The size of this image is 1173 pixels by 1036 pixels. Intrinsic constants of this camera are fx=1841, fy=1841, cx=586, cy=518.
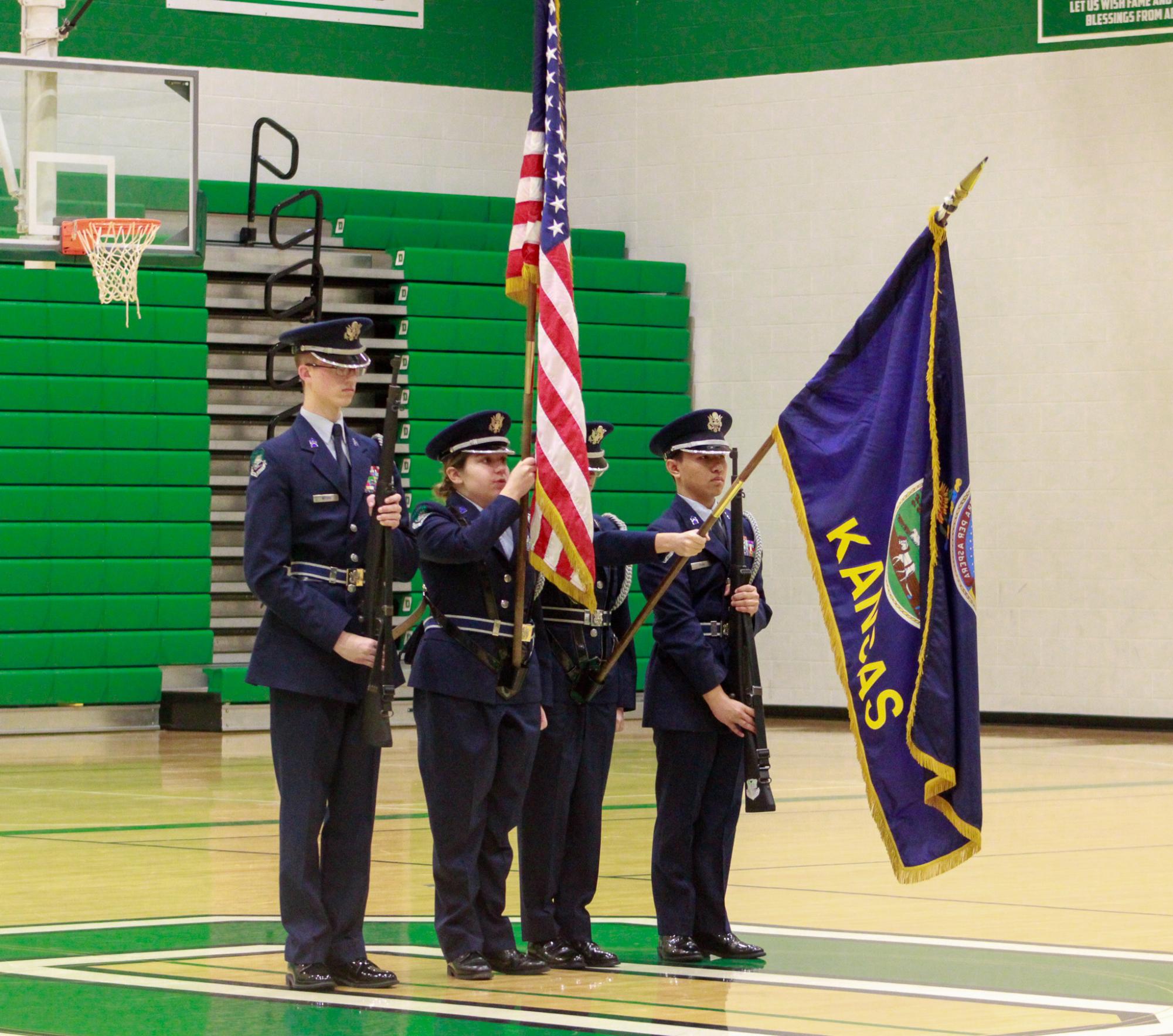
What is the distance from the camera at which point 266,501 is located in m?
4.78

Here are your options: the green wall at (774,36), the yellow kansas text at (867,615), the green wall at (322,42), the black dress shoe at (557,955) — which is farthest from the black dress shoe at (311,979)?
the green wall at (774,36)

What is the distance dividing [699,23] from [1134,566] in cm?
540

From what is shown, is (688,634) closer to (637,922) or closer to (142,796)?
(637,922)

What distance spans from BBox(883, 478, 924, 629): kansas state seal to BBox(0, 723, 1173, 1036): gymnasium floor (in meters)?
1.00

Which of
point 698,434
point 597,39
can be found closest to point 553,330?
point 698,434

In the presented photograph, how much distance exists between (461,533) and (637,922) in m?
1.67

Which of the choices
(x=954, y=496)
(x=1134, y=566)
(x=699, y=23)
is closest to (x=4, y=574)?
(x=699, y=23)

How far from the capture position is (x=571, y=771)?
5359 mm

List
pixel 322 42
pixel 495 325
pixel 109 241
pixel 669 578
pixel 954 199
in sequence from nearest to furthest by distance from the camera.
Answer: pixel 954 199 → pixel 669 578 → pixel 109 241 → pixel 495 325 → pixel 322 42

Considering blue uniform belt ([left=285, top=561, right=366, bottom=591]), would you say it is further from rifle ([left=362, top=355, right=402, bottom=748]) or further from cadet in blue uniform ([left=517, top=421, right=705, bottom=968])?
cadet in blue uniform ([left=517, top=421, right=705, bottom=968])

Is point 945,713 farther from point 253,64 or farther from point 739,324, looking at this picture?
point 253,64

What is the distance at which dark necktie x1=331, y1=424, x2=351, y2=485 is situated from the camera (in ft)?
16.1

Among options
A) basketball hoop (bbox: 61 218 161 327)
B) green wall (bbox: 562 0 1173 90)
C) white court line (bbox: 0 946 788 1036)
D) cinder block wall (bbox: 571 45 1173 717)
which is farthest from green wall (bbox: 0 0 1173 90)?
white court line (bbox: 0 946 788 1036)

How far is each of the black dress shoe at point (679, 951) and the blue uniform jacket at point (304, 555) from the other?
1.13 meters
